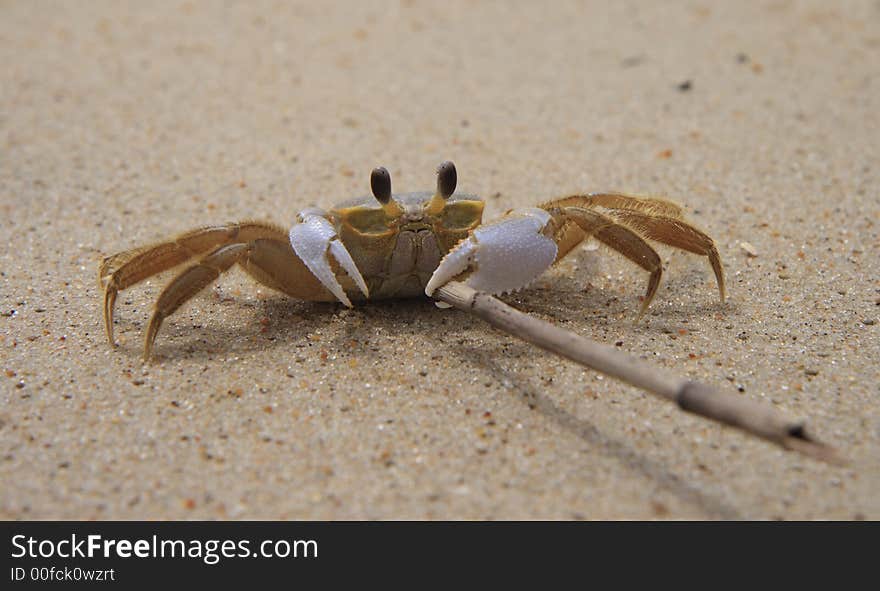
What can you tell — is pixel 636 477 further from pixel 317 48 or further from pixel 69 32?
pixel 69 32

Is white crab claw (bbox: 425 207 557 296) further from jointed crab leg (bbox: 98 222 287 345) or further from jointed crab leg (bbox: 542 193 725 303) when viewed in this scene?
jointed crab leg (bbox: 98 222 287 345)

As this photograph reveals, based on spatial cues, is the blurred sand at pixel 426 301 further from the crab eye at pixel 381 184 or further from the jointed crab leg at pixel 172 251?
the crab eye at pixel 381 184

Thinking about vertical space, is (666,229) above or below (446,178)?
below

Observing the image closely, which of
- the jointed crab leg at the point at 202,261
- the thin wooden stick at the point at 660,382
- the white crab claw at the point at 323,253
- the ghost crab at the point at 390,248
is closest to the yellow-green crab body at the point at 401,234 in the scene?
the ghost crab at the point at 390,248

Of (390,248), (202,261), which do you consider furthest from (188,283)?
(390,248)

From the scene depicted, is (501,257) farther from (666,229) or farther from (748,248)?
(748,248)

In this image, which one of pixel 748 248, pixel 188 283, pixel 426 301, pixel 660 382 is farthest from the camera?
pixel 748 248
